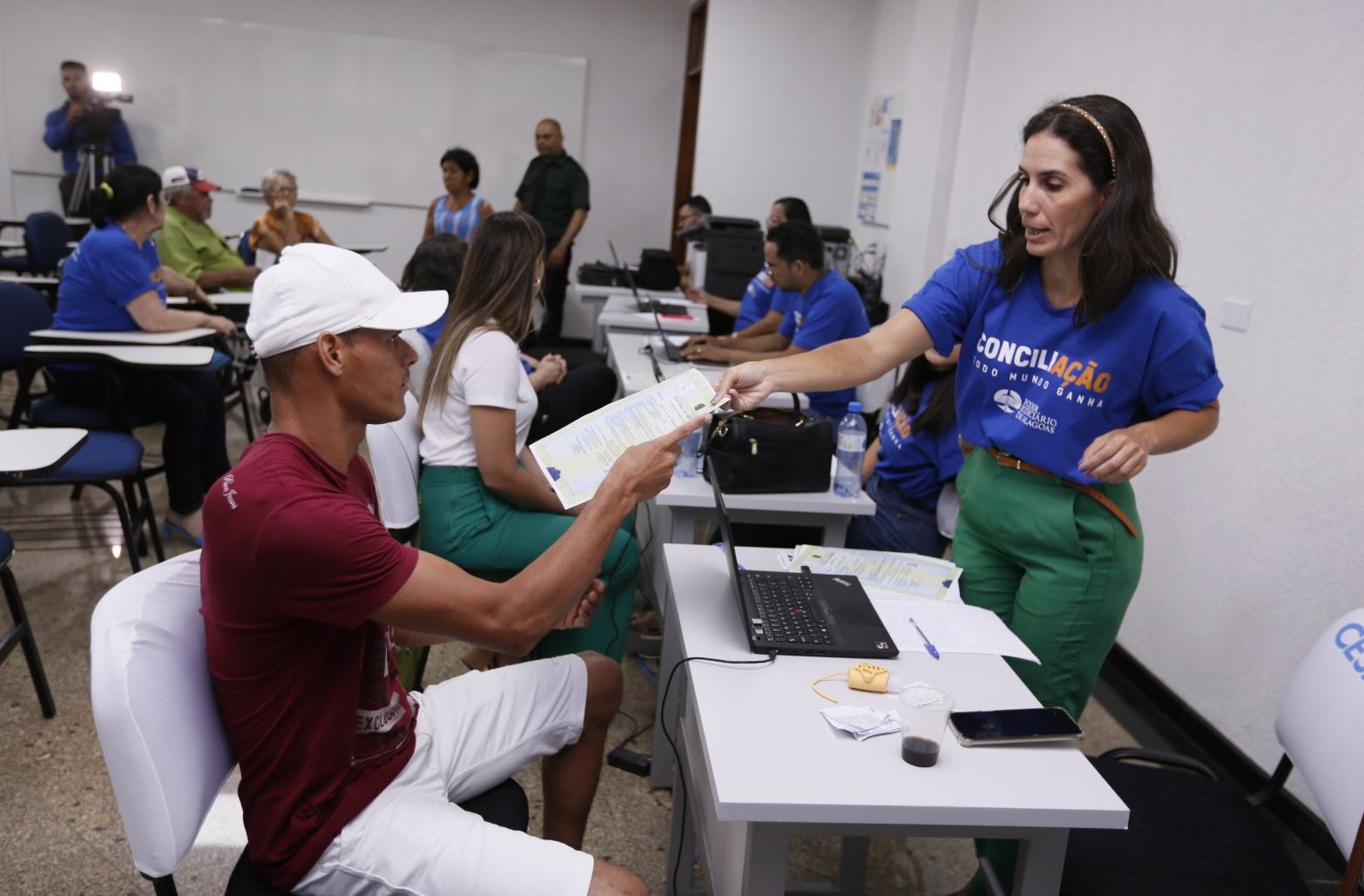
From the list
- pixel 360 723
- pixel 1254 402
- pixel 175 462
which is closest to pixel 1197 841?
pixel 360 723

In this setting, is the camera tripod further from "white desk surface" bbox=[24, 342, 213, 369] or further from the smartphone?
the smartphone

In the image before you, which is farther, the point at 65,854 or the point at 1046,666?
the point at 65,854

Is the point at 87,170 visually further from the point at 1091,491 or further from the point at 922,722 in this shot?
the point at 922,722

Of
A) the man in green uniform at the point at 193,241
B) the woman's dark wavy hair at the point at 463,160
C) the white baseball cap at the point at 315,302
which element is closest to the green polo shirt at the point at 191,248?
the man in green uniform at the point at 193,241

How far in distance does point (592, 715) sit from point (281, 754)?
62 cm

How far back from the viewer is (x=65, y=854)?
2.09 meters

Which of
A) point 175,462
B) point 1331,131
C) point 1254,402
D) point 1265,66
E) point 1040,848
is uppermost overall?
point 1265,66

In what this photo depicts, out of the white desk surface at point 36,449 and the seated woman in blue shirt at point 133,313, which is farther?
the seated woman in blue shirt at point 133,313

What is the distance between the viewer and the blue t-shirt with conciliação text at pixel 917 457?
2533 millimetres

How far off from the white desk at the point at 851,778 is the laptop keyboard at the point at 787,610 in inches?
1.7

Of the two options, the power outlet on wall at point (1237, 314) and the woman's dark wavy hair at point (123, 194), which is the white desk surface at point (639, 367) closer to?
the power outlet on wall at point (1237, 314)

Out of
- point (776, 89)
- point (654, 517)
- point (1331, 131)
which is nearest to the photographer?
point (1331, 131)

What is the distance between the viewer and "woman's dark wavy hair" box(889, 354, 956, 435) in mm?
2537

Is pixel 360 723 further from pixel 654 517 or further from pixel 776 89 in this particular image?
pixel 776 89
